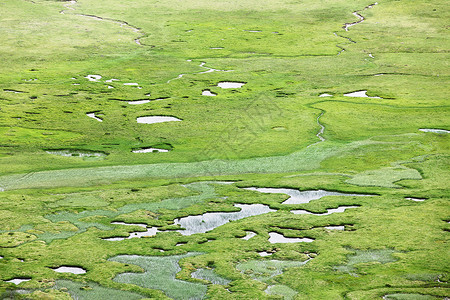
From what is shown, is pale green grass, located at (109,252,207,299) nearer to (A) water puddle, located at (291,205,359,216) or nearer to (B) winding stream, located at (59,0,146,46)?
(A) water puddle, located at (291,205,359,216)

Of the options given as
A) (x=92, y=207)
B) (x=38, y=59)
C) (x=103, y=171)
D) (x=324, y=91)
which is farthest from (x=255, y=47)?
(x=92, y=207)

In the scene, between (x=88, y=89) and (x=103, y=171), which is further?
(x=88, y=89)

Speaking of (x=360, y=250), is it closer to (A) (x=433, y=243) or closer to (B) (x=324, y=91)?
(A) (x=433, y=243)

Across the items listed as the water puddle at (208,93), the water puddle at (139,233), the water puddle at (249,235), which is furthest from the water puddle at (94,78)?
the water puddle at (249,235)

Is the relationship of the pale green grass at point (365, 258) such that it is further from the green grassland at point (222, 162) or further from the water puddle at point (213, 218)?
the water puddle at point (213, 218)

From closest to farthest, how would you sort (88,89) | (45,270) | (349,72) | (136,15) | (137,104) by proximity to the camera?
(45,270), (137,104), (88,89), (349,72), (136,15)
